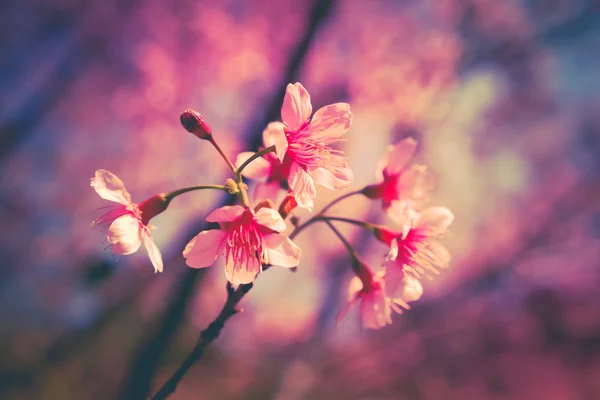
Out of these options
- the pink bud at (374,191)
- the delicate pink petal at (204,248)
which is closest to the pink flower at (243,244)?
the delicate pink petal at (204,248)

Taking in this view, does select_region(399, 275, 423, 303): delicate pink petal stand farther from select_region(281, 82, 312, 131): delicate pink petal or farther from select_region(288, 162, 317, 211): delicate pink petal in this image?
select_region(281, 82, 312, 131): delicate pink petal

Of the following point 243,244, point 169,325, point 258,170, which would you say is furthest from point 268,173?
point 169,325

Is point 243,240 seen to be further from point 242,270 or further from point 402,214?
point 402,214

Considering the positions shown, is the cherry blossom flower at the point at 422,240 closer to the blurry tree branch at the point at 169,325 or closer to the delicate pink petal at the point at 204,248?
the delicate pink petal at the point at 204,248

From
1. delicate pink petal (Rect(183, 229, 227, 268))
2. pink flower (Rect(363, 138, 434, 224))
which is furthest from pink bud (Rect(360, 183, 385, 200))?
delicate pink petal (Rect(183, 229, 227, 268))

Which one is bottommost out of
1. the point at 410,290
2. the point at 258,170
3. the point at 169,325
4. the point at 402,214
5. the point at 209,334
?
the point at 169,325

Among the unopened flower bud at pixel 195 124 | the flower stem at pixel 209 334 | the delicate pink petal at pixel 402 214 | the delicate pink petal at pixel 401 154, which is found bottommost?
the delicate pink petal at pixel 402 214
